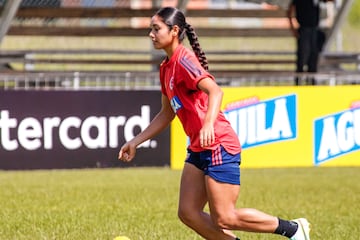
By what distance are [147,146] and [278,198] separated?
394cm

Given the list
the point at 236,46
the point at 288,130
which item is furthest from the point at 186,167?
the point at 236,46

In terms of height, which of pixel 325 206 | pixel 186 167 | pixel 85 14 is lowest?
pixel 325 206

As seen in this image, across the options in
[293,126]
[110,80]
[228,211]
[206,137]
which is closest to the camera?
[206,137]

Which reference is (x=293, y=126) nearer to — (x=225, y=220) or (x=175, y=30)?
(x=225, y=220)

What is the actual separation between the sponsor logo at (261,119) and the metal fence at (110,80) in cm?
128

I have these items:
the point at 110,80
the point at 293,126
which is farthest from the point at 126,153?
the point at 110,80

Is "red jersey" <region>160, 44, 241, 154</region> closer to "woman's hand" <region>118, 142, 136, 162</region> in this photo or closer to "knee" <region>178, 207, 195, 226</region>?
"knee" <region>178, 207, 195, 226</region>

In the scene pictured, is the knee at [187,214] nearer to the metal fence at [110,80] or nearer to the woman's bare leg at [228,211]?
the woman's bare leg at [228,211]

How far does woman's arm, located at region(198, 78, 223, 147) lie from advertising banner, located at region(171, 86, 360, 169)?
9345 mm

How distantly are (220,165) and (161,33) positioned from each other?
951 mm

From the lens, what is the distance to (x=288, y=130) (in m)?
16.8

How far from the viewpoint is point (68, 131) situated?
51.8 ft

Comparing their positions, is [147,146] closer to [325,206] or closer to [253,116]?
[253,116]

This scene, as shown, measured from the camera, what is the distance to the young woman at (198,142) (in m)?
7.24
